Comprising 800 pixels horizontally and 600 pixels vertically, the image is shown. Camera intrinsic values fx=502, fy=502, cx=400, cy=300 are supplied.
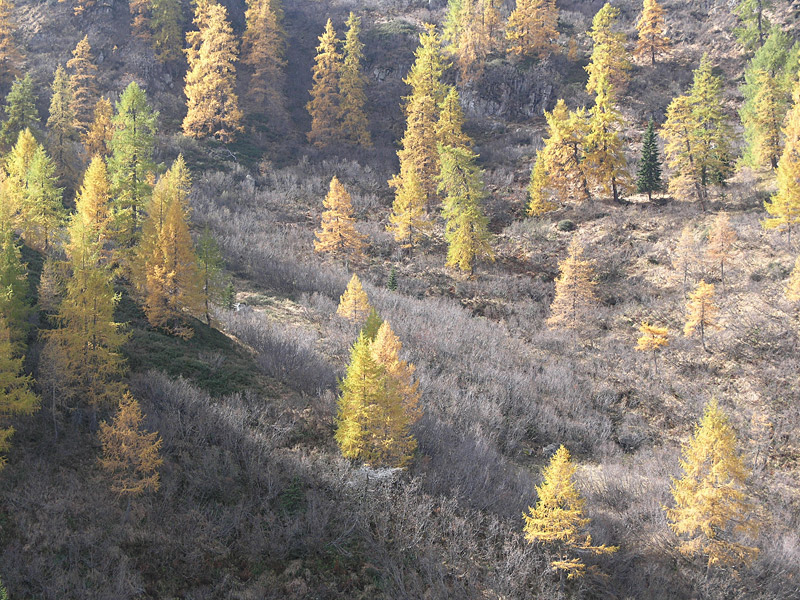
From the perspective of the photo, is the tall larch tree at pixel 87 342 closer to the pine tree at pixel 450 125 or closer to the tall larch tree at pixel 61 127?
the tall larch tree at pixel 61 127

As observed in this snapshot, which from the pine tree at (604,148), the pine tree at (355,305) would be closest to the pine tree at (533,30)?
the pine tree at (604,148)

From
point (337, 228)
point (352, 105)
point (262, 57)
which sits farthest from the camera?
point (262, 57)

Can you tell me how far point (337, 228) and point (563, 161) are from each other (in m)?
20.8

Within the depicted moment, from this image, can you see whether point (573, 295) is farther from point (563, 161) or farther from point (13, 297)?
point (13, 297)

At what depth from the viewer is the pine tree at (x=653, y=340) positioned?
29.9 metres

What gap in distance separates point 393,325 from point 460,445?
37.0 ft

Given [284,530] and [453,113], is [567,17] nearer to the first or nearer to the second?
[453,113]

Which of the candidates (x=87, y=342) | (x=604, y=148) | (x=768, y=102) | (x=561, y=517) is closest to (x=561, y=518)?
(x=561, y=517)

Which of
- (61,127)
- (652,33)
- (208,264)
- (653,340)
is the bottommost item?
(653,340)

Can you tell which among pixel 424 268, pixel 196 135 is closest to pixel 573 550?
pixel 424 268

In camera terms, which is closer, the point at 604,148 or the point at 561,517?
the point at 561,517

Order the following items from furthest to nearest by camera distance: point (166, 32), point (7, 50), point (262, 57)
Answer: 1. point (262, 57)
2. point (166, 32)
3. point (7, 50)

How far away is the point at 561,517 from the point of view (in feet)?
43.2

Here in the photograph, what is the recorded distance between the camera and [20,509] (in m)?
12.1
